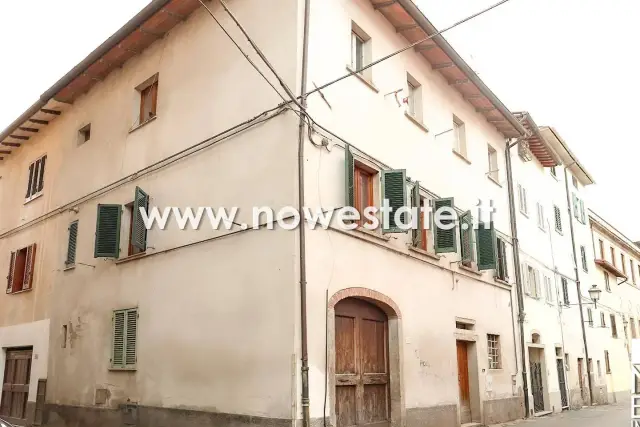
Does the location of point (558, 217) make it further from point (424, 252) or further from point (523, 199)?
point (424, 252)

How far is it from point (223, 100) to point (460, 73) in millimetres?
6501

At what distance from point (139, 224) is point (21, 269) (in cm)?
697

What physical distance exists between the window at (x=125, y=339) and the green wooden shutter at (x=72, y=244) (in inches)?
114

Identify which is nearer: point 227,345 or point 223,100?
point 227,345

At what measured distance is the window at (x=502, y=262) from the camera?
1616 centimetres

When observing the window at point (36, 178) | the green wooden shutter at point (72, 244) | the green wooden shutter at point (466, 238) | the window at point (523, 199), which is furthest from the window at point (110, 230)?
the window at point (523, 199)

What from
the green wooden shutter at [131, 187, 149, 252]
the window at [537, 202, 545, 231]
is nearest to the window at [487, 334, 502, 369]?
the window at [537, 202, 545, 231]

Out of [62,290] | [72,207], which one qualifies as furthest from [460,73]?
[62,290]

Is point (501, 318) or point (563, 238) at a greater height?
point (563, 238)

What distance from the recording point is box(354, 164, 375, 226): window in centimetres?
1055

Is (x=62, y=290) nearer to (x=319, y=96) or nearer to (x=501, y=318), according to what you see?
(x=319, y=96)

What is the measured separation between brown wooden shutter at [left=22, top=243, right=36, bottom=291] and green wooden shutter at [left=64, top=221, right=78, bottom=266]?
2051 millimetres

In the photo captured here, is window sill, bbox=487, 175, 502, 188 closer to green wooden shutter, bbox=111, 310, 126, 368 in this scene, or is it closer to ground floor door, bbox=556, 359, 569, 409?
ground floor door, bbox=556, 359, 569, 409

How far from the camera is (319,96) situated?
9.88 meters
